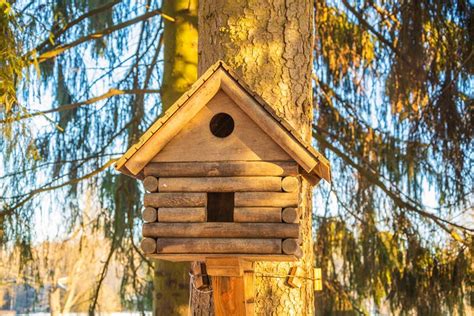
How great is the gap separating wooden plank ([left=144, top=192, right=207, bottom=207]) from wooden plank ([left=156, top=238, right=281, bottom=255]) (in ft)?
0.39

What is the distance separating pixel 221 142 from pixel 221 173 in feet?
0.35

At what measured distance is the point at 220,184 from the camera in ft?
8.45

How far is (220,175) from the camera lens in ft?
8.47

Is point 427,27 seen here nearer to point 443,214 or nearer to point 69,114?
point 443,214

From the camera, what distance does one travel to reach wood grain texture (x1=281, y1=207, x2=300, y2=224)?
253cm

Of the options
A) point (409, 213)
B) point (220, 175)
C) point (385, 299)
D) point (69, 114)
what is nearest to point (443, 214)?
point (409, 213)

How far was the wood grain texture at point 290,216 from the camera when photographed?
8.29 feet

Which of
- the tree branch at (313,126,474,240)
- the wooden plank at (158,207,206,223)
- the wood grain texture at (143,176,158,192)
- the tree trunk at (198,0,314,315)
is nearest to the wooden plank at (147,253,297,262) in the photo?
the wooden plank at (158,207,206,223)

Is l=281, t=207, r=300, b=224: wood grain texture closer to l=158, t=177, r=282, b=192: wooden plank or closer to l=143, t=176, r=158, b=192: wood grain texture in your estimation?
l=158, t=177, r=282, b=192: wooden plank

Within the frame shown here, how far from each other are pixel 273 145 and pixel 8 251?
13.2 ft

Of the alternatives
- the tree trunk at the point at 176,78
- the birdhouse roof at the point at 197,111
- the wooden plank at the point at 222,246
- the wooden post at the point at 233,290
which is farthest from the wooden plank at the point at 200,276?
the tree trunk at the point at 176,78

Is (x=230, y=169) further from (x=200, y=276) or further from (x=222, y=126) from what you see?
(x=200, y=276)

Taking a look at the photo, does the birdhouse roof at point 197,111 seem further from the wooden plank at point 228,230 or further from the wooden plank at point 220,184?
the wooden plank at point 228,230

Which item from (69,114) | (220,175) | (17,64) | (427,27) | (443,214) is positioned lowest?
(220,175)
